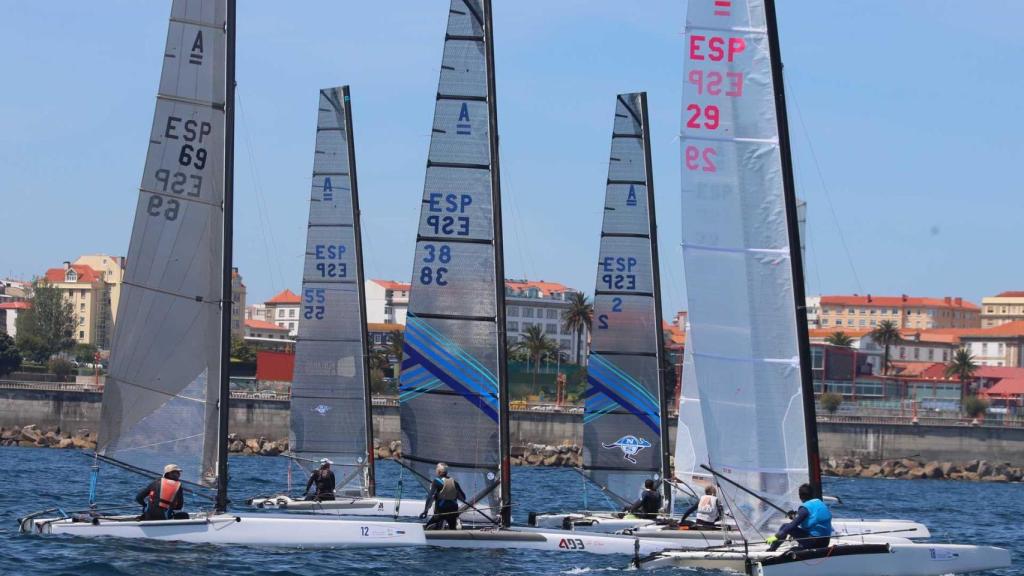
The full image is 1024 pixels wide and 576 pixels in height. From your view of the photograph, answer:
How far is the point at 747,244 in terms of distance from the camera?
63.1ft

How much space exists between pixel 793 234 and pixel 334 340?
12330 millimetres

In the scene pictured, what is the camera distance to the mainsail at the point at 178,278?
821 inches

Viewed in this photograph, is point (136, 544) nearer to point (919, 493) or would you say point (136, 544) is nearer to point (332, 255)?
point (332, 255)

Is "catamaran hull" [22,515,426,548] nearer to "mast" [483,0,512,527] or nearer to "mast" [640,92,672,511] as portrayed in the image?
"mast" [483,0,512,527]

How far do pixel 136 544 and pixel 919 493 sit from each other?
38.9m

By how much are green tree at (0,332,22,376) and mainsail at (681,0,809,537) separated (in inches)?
3548

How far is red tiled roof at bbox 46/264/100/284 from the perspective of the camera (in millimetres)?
165875

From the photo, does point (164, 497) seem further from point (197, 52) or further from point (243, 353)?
point (243, 353)

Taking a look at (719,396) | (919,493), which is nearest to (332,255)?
(719,396)

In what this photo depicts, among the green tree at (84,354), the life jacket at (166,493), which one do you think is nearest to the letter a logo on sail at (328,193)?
the life jacket at (166,493)

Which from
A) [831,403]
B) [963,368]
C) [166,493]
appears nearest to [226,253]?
[166,493]

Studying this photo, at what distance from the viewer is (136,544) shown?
65.3 ft

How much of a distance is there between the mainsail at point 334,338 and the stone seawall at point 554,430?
43.4 meters

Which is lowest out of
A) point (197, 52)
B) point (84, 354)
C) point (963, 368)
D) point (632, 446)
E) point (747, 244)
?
point (632, 446)
